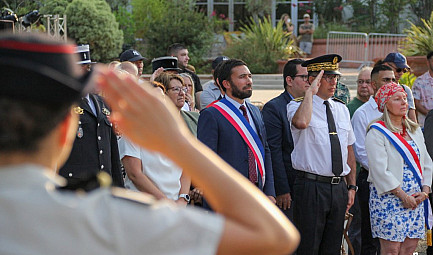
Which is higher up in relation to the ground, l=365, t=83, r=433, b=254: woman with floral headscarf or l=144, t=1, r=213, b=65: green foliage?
l=144, t=1, r=213, b=65: green foliage

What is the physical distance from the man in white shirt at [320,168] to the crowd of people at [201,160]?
0.01m

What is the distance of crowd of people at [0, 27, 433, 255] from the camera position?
1178mm

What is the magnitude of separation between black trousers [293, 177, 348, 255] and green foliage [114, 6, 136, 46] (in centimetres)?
1657

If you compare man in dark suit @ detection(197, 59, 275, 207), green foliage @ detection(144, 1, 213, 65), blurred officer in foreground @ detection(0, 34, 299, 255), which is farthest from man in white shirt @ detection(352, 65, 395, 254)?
green foliage @ detection(144, 1, 213, 65)

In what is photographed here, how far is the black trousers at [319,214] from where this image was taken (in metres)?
5.73

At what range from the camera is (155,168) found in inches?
189

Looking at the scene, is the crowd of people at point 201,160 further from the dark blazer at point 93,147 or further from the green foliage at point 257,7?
the green foliage at point 257,7

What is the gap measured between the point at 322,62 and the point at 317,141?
2.84ft

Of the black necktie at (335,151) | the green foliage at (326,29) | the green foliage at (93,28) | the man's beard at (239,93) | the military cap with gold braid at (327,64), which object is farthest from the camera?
the green foliage at (326,29)

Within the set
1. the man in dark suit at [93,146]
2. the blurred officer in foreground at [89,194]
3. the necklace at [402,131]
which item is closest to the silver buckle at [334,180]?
the necklace at [402,131]

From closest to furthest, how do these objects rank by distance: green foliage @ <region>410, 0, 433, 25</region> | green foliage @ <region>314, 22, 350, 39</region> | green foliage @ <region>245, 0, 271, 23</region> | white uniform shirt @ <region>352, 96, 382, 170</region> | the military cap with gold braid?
the military cap with gold braid → white uniform shirt @ <region>352, 96, 382, 170</region> → green foliage @ <region>314, 22, 350, 39</region> → green foliage @ <region>410, 0, 433, 25</region> → green foliage @ <region>245, 0, 271, 23</region>

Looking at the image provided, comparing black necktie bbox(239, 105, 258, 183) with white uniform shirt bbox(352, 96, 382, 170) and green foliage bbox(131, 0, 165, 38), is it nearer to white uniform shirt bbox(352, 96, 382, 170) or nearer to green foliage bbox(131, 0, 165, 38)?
white uniform shirt bbox(352, 96, 382, 170)

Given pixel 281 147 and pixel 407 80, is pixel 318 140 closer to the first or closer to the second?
pixel 281 147

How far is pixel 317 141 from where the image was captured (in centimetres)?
573
